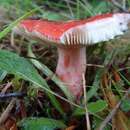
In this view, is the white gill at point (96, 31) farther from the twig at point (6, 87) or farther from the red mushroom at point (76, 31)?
the twig at point (6, 87)

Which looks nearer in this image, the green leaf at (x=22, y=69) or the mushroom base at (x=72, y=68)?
the green leaf at (x=22, y=69)

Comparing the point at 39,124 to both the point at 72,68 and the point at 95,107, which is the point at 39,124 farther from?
the point at 72,68

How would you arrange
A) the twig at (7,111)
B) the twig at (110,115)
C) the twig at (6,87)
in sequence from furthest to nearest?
the twig at (6,87) → the twig at (7,111) → the twig at (110,115)

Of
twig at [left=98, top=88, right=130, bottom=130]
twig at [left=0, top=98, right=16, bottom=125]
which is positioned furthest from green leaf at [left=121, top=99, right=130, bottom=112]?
twig at [left=0, top=98, right=16, bottom=125]

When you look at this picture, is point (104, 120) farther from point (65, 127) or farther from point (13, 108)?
point (13, 108)

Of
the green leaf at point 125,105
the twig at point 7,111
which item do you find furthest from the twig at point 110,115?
the twig at point 7,111

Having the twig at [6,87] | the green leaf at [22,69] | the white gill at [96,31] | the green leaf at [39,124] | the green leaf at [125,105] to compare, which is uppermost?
the white gill at [96,31]

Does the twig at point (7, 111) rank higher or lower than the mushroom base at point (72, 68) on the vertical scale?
lower

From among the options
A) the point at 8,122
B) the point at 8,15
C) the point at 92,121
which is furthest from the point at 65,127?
the point at 8,15

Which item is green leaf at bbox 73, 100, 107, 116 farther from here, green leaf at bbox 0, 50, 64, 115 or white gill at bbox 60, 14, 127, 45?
white gill at bbox 60, 14, 127, 45
